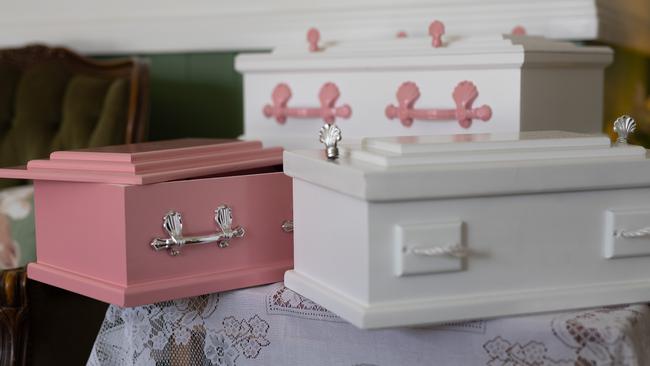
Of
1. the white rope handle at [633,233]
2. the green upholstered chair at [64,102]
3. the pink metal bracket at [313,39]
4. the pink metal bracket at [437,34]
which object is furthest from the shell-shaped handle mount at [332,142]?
the green upholstered chair at [64,102]

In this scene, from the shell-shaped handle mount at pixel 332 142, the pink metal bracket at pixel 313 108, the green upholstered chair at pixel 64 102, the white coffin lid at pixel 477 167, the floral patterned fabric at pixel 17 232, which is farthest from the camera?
the green upholstered chair at pixel 64 102

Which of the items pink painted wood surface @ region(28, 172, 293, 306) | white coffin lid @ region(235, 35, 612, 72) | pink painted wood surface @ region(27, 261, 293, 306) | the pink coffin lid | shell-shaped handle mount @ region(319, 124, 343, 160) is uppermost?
white coffin lid @ region(235, 35, 612, 72)

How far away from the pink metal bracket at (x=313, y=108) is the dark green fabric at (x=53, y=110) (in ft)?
1.71

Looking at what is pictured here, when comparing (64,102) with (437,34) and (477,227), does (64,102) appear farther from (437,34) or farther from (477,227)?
(477,227)

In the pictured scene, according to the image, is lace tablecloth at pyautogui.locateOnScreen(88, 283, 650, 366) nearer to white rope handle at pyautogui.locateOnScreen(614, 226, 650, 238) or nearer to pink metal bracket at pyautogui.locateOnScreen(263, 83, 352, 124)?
white rope handle at pyautogui.locateOnScreen(614, 226, 650, 238)

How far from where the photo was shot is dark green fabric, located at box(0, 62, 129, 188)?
2.28m

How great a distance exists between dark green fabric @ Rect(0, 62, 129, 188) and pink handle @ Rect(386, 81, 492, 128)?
32.7 inches

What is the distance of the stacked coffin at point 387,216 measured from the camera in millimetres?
1138

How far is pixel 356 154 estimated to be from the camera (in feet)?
4.04

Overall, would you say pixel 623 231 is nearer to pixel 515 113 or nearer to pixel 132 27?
pixel 515 113

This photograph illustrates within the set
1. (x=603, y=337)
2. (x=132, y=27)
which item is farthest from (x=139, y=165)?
(x=132, y=27)

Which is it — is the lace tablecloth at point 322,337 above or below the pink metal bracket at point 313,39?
below

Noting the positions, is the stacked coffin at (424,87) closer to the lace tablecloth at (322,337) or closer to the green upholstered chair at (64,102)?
the green upholstered chair at (64,102)

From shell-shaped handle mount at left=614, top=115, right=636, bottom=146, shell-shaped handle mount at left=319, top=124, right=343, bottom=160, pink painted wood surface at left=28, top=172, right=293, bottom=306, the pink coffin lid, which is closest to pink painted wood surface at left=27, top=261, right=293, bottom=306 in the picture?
pink painted wood surface at left=28, top=172, right=293, bottom=306
